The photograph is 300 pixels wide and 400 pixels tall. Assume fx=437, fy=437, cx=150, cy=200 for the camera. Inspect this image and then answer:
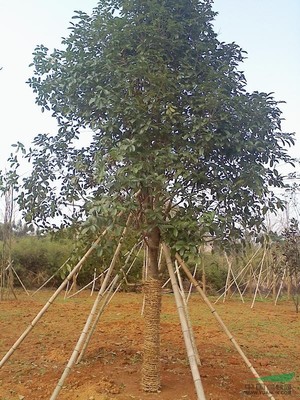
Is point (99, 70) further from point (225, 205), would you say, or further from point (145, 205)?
point (225, 205)

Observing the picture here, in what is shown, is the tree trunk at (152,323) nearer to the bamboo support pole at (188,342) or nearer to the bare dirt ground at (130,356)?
the bare dirt ground at (130,356)

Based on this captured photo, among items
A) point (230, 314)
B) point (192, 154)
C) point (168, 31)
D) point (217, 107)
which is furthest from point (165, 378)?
point (230, 314)

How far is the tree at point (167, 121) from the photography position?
3.55 m

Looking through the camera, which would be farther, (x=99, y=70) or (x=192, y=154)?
(x=99, y=70)

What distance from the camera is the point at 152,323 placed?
4000 millimetres

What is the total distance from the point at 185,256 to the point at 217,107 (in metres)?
1.26

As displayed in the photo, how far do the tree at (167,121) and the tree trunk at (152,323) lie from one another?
0.04 feet

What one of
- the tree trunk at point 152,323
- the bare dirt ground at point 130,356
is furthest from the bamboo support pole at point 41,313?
the tree trunk at point 152,323

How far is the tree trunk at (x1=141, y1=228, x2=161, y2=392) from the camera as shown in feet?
12.8

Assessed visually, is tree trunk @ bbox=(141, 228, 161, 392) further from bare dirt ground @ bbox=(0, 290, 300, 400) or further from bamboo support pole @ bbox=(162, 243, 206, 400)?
bamboo support pole @ bbox=(162, 243, 206, 400)

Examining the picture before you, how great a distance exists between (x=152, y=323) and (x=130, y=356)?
1.49 meters

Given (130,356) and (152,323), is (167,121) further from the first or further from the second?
(130,356)

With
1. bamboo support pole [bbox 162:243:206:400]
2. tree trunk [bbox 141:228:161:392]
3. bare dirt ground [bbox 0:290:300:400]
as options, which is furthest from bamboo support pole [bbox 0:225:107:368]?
bamboo support pole [bbox 162:243:206:400]

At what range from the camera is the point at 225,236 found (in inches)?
149
